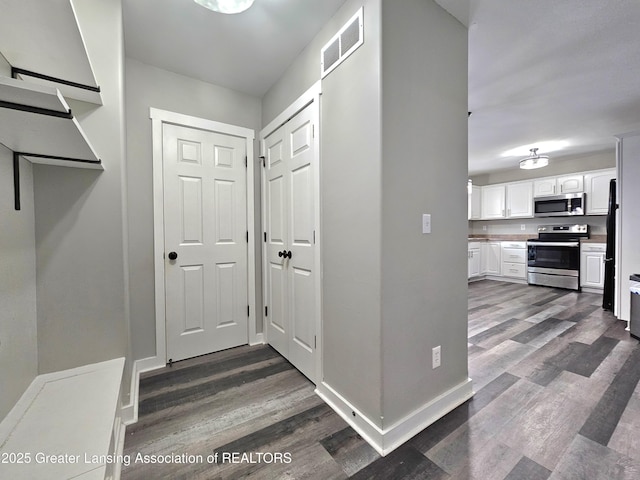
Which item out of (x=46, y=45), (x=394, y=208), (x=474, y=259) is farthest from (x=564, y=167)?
(x=46, y=45)

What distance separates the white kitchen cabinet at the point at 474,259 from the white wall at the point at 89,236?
234 inches

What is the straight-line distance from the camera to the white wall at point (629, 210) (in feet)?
10.0

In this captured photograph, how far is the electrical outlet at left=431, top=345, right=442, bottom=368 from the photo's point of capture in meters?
1.62

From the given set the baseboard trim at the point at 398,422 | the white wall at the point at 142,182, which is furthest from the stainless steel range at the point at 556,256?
the white wall at the point at 142,182

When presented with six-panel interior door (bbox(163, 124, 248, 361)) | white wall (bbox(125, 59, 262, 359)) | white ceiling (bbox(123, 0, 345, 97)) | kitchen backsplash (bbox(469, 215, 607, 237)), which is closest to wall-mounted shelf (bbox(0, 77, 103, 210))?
white wall (bbox(125, 59, 262, 359))

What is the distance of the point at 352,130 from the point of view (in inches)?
60.8

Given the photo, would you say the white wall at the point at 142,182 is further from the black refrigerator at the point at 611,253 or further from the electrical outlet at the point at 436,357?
the black refrigerator at the point at 611,253

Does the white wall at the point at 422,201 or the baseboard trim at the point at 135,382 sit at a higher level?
the white wall at the point at 422,201

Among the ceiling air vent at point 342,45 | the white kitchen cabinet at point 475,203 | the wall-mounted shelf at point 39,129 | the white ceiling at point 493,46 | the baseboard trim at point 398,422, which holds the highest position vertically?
the white ceiling at point 493,46

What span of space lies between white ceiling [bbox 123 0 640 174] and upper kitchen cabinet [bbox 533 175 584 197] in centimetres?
219

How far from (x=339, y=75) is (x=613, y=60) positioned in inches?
90.6

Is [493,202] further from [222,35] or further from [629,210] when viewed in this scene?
[222,35]

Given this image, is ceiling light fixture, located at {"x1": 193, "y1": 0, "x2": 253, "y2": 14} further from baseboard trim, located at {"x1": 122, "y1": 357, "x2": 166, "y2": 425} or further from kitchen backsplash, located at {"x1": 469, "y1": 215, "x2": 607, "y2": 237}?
kitchen backsplash, located at {"x1": 469, "y1": 215, "x2": 607, "y2": 237}

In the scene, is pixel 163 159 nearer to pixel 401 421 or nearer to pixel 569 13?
pixel 401 421
